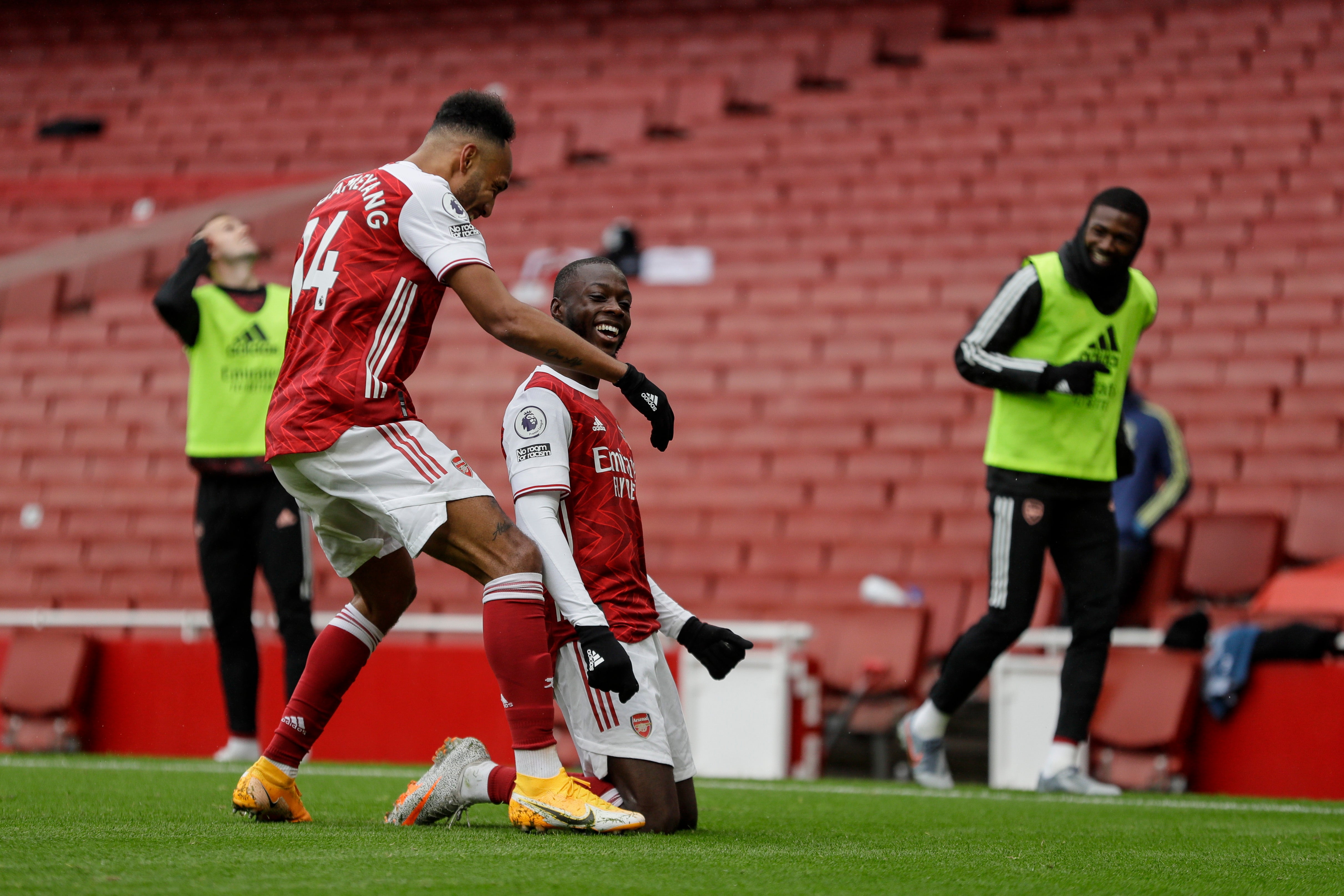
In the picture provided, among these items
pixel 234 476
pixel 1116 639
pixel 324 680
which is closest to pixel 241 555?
pixel 234 476

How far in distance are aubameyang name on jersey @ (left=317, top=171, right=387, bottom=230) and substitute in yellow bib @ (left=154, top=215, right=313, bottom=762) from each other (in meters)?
2.04

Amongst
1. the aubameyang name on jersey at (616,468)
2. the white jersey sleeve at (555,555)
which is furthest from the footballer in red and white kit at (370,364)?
the aubameyang name on jersey at (616,468)

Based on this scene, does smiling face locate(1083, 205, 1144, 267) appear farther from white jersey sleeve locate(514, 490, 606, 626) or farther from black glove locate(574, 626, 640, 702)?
black glove locate(574, 626, 640, 702)

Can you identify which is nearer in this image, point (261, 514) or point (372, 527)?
point (372, 527)

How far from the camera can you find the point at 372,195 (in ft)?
9.41

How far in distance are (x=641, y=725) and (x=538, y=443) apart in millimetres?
611

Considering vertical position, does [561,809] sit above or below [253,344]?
below

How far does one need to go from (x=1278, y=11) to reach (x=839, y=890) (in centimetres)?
1185

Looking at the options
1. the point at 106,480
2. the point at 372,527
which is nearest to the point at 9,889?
the point at 372,527

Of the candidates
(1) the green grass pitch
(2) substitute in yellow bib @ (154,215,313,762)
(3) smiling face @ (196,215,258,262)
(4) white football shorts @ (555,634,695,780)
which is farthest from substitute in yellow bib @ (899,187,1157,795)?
(3) smiling face @ (196,215,258,262)

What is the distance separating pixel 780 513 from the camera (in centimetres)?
793

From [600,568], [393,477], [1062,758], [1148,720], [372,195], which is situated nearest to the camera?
[393,477]

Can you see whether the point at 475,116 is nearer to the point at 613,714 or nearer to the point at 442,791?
the point at 613,714

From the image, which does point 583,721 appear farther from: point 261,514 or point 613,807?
point 261,514
